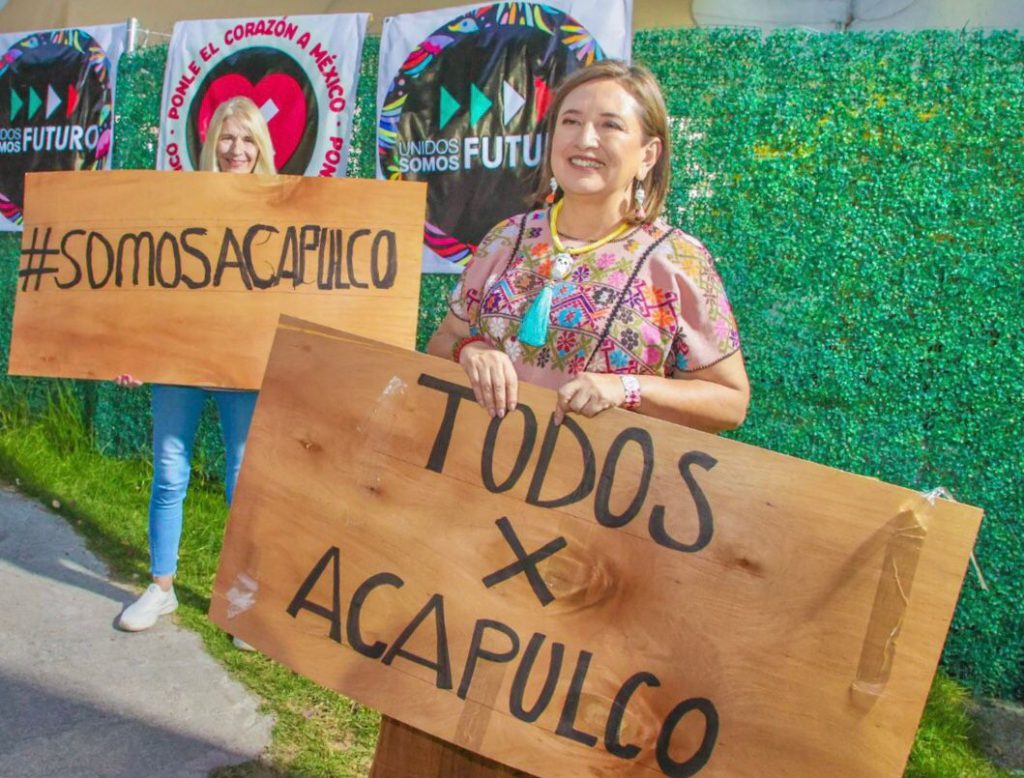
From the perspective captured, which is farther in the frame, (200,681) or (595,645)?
(200,681)

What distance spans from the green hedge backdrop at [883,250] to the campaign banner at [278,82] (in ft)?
5.32

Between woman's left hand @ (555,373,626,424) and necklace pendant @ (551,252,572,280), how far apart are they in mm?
226

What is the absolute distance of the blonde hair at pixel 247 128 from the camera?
10.8ft

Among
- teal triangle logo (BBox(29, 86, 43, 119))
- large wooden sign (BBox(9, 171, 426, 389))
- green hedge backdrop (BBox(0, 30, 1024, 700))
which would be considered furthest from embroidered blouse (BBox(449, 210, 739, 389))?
teal triangle logo (BBox(29, 86, 43, 119))

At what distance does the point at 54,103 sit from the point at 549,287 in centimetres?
483

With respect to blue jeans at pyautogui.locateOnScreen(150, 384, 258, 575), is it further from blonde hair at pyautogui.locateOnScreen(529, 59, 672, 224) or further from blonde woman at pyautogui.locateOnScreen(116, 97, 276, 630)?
blonde hair at pyautogui.locateOnScreen(529, 59, 672, 224)

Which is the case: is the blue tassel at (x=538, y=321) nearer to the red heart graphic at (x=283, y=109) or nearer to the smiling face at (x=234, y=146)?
the smiling face at (x=234, y=146)

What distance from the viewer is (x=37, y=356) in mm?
2982

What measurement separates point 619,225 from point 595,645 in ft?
2.52

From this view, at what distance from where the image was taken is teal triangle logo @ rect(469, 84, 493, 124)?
4098 millimetres

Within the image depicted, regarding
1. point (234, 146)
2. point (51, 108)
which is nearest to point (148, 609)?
point (234, 146)

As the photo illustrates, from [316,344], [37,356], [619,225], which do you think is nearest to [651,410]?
[619,225]

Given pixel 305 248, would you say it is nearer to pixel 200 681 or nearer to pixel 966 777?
pixel 200 681


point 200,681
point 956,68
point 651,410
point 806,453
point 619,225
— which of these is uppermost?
point 956,68
